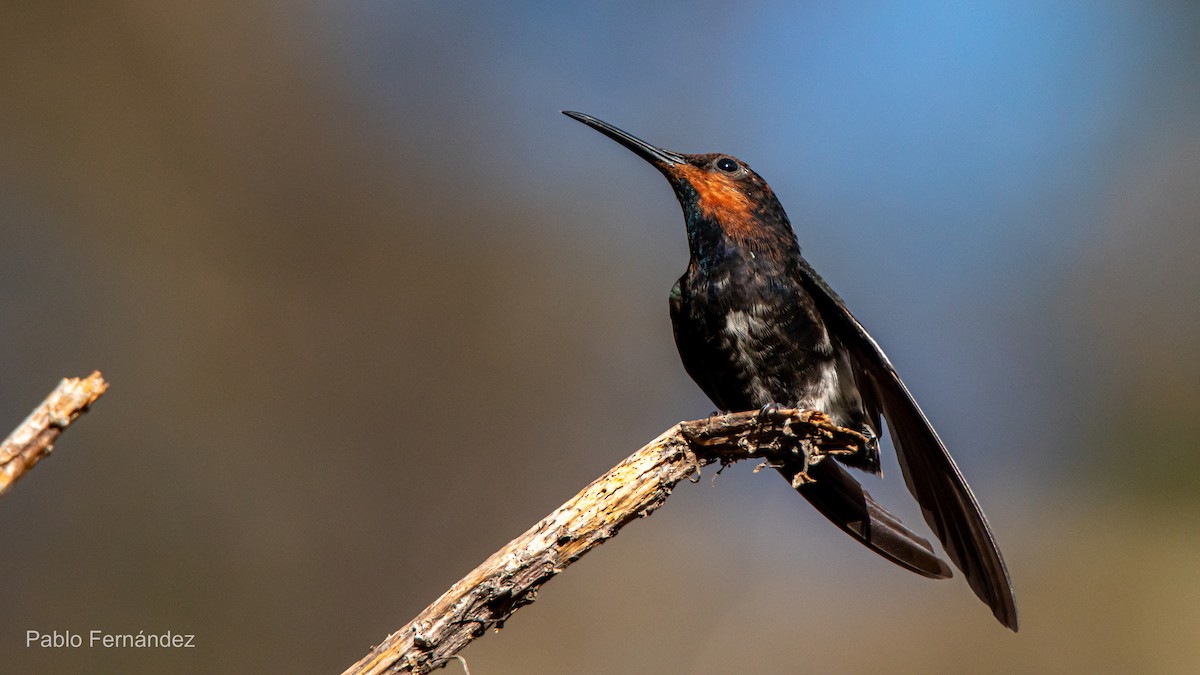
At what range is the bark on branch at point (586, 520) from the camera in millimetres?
2404

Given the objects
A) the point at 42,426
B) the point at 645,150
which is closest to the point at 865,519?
the point at 645,150

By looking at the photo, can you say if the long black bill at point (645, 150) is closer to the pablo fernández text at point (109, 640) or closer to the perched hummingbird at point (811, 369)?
the perched hummingbird at point (811, 369)

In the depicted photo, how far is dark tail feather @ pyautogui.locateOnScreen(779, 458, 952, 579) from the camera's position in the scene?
3684 millimetres

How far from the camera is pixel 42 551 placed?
21.1ft

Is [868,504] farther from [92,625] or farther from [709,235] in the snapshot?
[92,625]

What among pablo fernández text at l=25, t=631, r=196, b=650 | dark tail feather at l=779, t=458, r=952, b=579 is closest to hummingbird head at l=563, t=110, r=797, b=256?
dark tail feather at l=779, t=458, r=952, b=579

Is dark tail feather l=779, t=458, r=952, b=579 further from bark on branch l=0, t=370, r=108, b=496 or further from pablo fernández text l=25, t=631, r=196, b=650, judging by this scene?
pablo fernández text l=25, t=631, r=196, b=650

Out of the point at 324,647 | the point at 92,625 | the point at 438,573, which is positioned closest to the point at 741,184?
the point at 438,573

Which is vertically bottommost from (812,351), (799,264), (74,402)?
(74,402)

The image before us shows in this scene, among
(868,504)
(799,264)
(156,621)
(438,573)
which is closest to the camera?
(868,504)

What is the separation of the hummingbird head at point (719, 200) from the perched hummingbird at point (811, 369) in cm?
1

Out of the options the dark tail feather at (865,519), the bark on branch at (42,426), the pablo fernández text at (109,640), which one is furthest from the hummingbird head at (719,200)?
the pablo fernández text at (109,640)

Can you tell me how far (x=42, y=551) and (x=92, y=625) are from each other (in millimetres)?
731

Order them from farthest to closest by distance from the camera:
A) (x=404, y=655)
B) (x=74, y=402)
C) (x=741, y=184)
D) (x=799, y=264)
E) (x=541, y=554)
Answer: (x=741, y=184) < (x=799, y=264) < (x=541, y=554) < (x=404, y=655) < (x=74, y=402)
